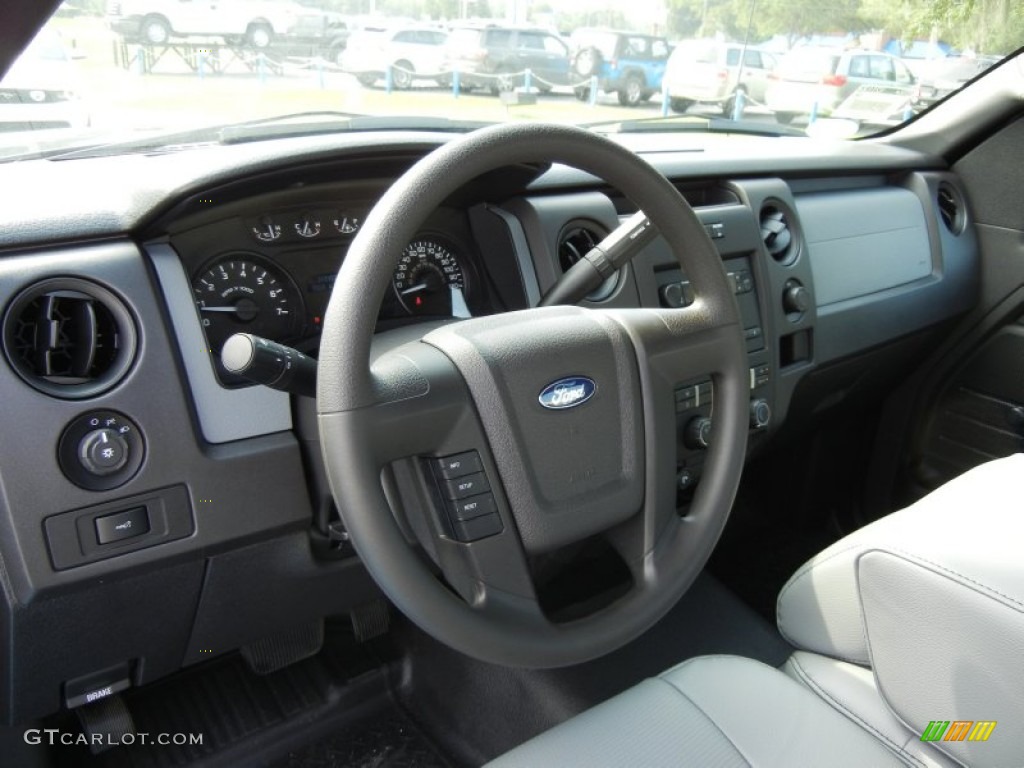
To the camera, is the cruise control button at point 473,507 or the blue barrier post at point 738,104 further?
the blue barrier post at point 738,104

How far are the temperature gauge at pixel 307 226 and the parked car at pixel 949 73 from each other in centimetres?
202

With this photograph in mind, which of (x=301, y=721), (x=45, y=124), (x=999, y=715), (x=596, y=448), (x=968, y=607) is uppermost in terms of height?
(x=45, y=124)

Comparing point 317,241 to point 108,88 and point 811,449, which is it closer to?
point 108,88

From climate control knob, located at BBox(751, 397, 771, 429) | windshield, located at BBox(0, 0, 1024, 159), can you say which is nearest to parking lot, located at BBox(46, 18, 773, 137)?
windshield, located at BBox(0, 0, 1024, 159)

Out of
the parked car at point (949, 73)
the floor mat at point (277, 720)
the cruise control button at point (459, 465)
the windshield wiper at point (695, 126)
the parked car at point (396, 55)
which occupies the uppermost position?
the parked car at point (396, 55)

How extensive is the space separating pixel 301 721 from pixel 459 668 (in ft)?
1.18

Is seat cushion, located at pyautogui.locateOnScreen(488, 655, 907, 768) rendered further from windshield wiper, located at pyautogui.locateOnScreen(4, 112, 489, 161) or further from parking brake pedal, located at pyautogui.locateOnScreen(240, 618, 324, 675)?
windshield wiper, located at pyautogui.locateOnScreen(4, 112, 489, 161)

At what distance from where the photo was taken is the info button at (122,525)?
1265 millimetres

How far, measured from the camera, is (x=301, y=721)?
1.95 metres

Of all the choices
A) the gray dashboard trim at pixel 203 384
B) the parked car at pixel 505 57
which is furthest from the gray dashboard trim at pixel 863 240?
the gray dashboard trim at pixel 203 384

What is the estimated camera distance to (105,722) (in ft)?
5.71

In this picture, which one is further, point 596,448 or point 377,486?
point 596,448

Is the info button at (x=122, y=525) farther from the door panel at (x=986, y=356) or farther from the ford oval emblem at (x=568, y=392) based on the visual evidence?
the door panel at (x=986, y=356)

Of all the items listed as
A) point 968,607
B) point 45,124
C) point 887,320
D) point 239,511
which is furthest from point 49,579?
point 887,320
